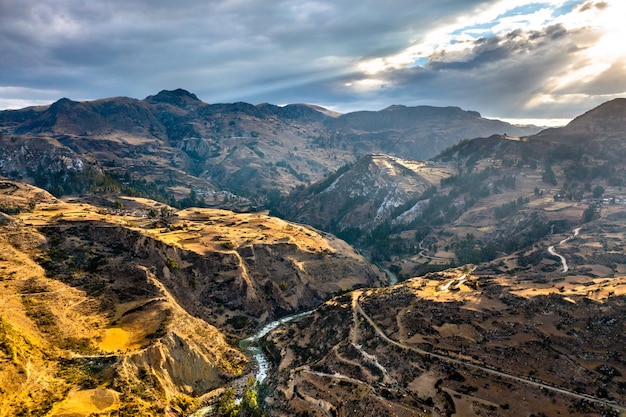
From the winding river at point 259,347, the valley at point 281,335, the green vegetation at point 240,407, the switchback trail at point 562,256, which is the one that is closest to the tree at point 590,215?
the switchback trail at point 562,256

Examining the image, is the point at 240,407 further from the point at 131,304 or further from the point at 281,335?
the point at 131,304

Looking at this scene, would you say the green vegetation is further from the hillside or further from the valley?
the hillside

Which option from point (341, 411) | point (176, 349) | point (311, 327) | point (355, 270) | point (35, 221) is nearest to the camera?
point (341, 411)

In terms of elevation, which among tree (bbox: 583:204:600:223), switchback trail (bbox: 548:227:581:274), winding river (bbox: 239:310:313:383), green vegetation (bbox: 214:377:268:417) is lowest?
winding river (bbox: 239:310:313:383)

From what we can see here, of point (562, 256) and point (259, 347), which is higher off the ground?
point (562, 256)

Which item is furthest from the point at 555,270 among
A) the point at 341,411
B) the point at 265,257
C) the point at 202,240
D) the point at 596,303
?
the point at 202,240

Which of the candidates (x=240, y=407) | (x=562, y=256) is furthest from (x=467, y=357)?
(x=562, y=256)

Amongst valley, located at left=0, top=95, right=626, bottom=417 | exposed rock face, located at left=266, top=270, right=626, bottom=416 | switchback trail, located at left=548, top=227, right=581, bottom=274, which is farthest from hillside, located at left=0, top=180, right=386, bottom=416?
switchback trail, located at left=548, top=227, right=581, bottom=274

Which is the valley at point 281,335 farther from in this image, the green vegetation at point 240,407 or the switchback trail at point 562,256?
the switchback trail at point 562,256

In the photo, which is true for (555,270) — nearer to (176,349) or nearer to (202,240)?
(176,349)
